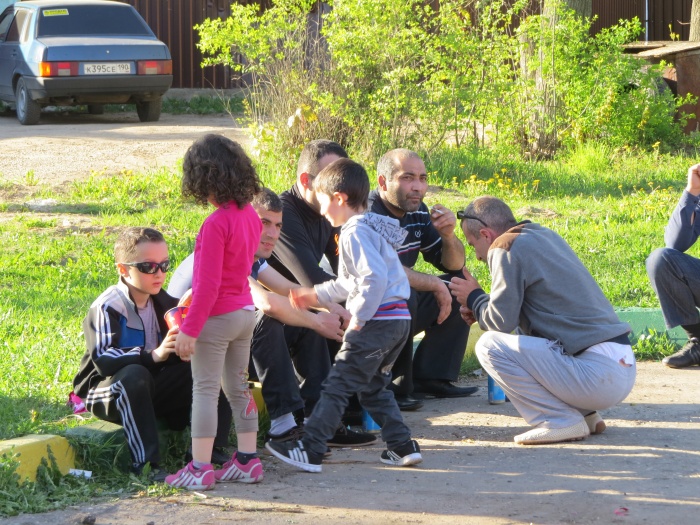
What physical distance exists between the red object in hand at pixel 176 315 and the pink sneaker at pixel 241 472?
621 mm

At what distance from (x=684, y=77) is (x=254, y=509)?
12.4 m

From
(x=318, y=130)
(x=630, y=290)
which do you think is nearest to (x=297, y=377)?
(x=630, y=290)

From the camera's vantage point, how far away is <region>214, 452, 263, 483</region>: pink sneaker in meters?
4.20

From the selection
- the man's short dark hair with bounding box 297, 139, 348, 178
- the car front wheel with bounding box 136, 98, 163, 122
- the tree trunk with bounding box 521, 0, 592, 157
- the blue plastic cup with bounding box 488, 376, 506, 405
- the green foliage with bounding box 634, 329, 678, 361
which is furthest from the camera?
the car front wheel with bounding box 136, 98, 163, 122

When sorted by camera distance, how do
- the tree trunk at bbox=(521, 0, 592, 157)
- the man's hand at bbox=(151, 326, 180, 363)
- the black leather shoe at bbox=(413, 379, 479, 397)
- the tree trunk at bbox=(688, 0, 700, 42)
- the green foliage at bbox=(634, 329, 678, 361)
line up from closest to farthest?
the man's hand at bbox=(151, 326, 180, 363), the black leather shoe at bbox=(413, 379, 479, 397), the green foliage at bbox=(634, 329, 678, 361), the tree trunk at bbox=(521, 0, 592, 157), the tree trunk at bbox=(688, 0, 700, 42)

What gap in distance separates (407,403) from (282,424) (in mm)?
975

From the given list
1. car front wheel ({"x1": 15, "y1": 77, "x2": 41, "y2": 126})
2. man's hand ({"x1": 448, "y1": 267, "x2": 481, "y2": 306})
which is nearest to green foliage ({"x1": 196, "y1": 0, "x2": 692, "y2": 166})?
car front wheel ({"x1": 15, "y1": 77, "x2": 41, "y2": 126})

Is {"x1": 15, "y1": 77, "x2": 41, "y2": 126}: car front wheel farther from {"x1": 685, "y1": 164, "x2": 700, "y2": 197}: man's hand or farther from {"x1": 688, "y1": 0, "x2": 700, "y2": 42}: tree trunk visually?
{"x1": 688, "y1": 0, "x2": 700, "y2": 42}: tree trunk

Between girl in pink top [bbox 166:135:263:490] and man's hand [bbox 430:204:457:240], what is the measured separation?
1718 millimetres

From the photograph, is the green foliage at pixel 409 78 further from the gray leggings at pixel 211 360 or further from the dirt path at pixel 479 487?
the gray leggings at pixel 211 360

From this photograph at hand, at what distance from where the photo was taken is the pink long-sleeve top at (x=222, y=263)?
392 cm

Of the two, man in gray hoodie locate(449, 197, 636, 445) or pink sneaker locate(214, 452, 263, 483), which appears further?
man in gray hoodie locate(449, 197, 636, 445)

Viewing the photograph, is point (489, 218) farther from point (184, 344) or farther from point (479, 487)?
point (184, 344)

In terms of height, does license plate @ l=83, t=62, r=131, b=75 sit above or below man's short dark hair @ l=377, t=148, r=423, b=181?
above
